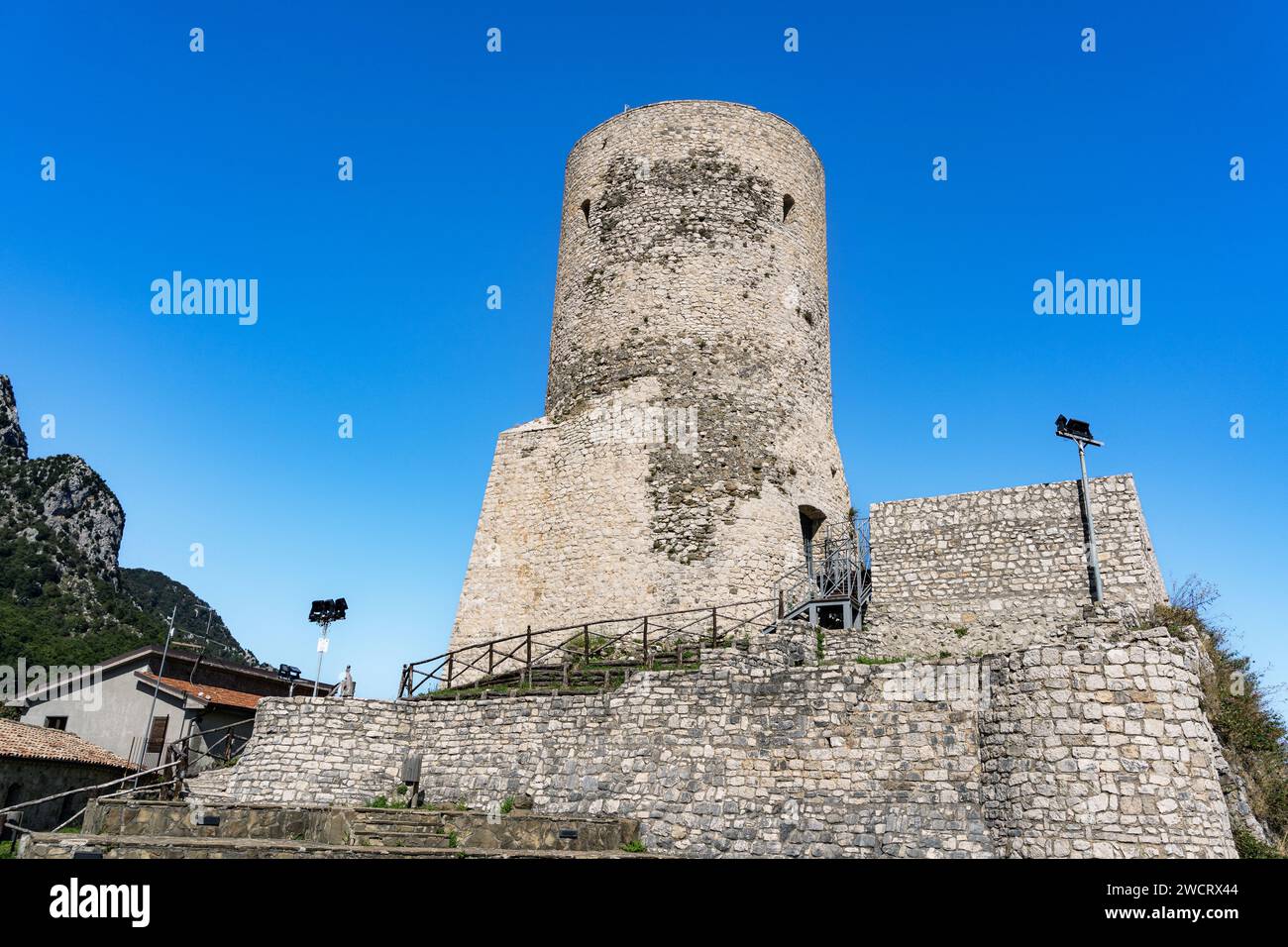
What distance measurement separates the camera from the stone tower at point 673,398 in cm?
1900

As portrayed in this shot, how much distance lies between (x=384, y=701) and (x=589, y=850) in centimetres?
648

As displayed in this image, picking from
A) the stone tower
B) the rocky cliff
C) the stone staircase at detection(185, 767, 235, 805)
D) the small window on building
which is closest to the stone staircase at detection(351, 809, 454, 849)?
the stone staircase at detection(185, 767, 235, 805)

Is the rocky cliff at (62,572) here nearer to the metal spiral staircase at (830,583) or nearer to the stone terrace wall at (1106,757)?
the metal spiral staircase at (830,583)

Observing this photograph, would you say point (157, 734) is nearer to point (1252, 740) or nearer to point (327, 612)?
point (327, 612)

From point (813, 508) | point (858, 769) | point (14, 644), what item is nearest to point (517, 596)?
point (813, 508)

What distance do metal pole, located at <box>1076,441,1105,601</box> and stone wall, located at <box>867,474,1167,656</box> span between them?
10cm

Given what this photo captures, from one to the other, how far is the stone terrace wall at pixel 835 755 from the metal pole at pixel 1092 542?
4515mm

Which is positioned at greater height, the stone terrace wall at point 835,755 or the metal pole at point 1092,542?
the metal pole at point 1092,542

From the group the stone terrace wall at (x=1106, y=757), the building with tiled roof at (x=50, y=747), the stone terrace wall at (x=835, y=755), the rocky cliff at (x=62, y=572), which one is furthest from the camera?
the rocky cliff at (x=62, y=572)

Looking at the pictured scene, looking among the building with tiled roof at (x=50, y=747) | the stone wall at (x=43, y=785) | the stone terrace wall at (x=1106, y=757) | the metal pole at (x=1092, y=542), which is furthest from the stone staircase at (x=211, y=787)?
the metal pole at (x=1092, y=542)

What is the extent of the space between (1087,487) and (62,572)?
180 feet

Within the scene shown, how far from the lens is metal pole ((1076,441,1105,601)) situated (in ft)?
48.0

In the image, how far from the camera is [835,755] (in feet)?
39.1
